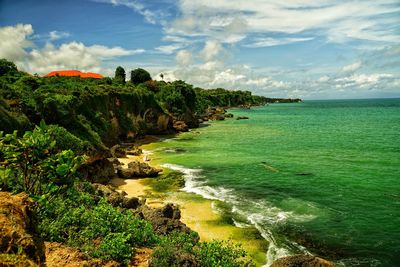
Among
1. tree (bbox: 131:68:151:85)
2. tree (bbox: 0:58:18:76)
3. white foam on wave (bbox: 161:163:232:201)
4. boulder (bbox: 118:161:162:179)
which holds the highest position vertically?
tree (bbox: 131:68:151:85)

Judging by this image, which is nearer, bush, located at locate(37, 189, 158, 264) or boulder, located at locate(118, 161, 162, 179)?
bush, located at locate(37, 189, 158, 264)

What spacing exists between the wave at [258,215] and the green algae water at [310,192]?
0.05 metres

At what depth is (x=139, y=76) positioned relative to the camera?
97.0m

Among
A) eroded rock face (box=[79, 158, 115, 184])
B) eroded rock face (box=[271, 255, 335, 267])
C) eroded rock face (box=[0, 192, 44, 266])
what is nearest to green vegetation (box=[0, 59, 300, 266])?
eroded rock face (box=[79, 158, 115, 184])

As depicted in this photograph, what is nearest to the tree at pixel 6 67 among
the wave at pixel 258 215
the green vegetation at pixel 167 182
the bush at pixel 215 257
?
the green vegetation at pixel 167 182

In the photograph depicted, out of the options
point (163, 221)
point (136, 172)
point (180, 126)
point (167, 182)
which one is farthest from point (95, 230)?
point (180, 126)

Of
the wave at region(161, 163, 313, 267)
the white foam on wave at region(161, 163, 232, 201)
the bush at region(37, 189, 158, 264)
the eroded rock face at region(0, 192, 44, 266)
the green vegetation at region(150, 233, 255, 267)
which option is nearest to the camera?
the eroded rock face at region(0, 192, 44, 266)

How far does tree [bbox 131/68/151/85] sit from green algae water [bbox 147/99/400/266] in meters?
50.0

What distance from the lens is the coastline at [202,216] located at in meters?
18.6

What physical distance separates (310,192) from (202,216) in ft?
35.3

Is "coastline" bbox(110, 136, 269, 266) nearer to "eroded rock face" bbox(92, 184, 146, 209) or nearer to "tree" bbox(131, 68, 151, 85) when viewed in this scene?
"eroded rock face" bbox(92, 184, 146, 209)

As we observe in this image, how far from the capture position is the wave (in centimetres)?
1809

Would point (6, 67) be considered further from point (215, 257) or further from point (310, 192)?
point (215, 257)

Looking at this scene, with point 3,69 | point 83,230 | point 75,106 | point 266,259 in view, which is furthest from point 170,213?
point 3,69
